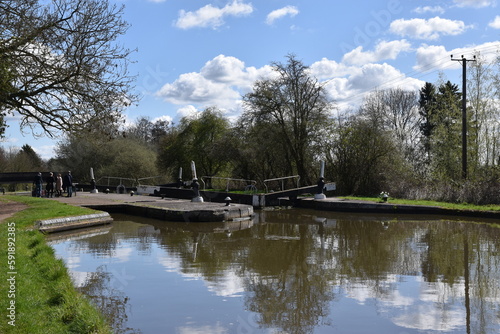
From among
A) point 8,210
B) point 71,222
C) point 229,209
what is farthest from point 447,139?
point 8,210

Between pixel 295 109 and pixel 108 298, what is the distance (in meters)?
20.7

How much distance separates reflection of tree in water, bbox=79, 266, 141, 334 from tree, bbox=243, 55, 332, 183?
63.2 ft

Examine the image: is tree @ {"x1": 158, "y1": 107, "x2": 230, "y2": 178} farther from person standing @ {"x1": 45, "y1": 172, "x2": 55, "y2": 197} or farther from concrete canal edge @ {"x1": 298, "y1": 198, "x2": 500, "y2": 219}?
concrete canal edge @ {"x1": 298, "y1": 198, "x2": 500, "y2": 219}

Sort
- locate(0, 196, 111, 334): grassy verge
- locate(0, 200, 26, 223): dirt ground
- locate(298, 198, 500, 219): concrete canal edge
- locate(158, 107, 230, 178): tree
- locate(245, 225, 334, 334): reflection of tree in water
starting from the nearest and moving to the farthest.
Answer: locate(0, 196, 111, 334): grassy verge
locate(245, 225, 334, 334): reflection of tree in water
locate(0, 200, 26, 223): dirt ground
locate(298, 198, 500, 219): concrete canal edge
locate(158, 107, 230, 178): tree

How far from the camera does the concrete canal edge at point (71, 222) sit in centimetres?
1158

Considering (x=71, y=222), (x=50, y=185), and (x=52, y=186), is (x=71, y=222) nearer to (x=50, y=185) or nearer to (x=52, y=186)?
(x=52, y=186)

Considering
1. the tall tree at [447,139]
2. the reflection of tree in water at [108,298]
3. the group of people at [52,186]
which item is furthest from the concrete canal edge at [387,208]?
the reflection of tree in water at [108,298]

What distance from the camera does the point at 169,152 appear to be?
36.3m

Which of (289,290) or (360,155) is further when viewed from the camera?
(360,155)

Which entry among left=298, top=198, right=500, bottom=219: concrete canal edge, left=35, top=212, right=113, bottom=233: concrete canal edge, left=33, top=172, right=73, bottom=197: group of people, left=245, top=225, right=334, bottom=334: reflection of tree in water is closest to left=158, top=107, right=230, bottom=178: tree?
left=33, top=172, right=73, bottom=197: group of people

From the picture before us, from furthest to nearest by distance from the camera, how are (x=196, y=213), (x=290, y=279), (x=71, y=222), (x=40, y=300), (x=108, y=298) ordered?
(x=196, y=213) → (x=71, y=222) → (x=290, y=279) → (x=108, y=298) → (x=40, y=300)

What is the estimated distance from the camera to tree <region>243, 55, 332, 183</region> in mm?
25547

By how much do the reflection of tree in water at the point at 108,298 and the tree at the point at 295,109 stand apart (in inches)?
758

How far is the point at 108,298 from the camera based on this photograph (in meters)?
5.90
